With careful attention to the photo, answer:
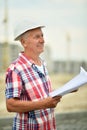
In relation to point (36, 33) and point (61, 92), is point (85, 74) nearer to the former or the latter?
point (61, 92)

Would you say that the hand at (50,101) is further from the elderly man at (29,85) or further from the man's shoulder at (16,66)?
the man's shoulder at (16,66)

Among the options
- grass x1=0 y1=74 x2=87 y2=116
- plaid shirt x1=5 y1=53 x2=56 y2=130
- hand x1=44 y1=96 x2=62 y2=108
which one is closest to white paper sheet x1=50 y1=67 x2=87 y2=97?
hand x1=44 y1=96 x2=62 y2=108

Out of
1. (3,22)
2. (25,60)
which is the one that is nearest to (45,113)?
(25,60)

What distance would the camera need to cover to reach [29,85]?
104 inches

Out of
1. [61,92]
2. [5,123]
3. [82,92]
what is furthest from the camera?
[82,92]

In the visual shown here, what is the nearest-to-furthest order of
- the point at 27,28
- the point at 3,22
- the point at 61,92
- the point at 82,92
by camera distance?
the point at 61,92 < the point at 27,28 < the point at 3,22 < the point at 82,92

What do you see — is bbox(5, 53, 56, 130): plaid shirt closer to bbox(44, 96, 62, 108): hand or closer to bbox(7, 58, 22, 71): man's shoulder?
bbox(7, 58, 22, 71): man's shoulder

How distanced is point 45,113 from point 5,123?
317cm

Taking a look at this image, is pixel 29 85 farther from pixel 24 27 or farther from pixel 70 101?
pixel 70 101

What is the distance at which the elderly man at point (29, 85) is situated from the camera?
2602 mm

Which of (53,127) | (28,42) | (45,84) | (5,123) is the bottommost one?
(5,123)

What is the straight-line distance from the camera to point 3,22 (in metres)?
6.84

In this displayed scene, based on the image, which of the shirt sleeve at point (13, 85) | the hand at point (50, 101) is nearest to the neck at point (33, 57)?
the shirt sleeve at point (13, 85)

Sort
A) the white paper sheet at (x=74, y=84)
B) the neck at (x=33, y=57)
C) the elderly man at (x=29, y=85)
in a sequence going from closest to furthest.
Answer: the white paper sheet at (x=74, y=84) < the elderly man at (x=29, y=85) < the neck at (x=33, y=57)
